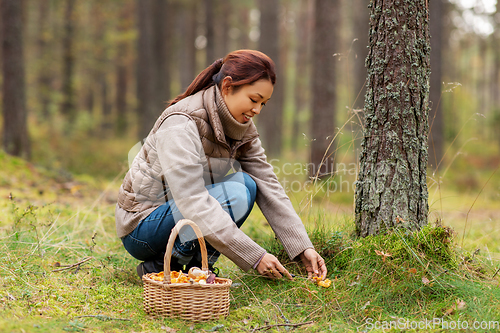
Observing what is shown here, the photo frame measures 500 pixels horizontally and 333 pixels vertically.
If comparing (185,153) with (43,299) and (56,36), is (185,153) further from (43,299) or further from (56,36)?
(56,36)

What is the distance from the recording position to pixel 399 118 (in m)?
2.34

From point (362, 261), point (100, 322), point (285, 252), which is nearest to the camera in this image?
point (100, 322)

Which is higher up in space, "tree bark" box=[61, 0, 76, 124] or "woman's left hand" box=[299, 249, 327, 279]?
"tree bark" box=[61, 0, 76, 124]

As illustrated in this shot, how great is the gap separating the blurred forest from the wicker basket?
1.26 metres

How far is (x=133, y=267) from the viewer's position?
107 inches

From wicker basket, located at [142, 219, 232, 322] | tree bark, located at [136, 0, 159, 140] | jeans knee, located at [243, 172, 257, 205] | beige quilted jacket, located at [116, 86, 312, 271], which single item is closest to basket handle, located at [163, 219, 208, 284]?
wicker basket, located at [142, 219, 232, 322]

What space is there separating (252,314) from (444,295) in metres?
0.99

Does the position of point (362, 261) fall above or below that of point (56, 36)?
below

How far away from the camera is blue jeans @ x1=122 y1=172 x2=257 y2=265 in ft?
7.28

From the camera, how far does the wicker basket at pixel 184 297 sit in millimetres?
1856

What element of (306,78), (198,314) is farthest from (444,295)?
(306,78)

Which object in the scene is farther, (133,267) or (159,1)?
(159,1)

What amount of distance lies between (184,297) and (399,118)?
161 cm

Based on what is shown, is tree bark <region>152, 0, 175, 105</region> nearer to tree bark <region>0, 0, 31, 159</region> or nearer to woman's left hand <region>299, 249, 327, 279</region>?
tree bark <region>0, 0, 31, 159</region>
